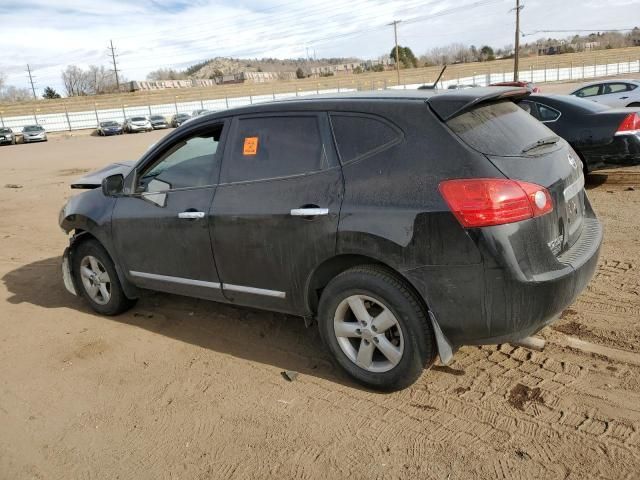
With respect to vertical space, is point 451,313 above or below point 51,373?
above

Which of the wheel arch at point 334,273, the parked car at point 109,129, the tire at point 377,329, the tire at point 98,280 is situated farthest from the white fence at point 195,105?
the tire at point 377,329

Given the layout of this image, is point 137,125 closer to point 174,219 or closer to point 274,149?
point 174,219

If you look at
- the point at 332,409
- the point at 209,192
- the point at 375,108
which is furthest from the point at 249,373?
the point at 375,108

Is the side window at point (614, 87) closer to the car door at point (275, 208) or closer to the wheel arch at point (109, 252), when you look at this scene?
the car door at point (275, 208)

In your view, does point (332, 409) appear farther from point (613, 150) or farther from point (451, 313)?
point (613, 150)

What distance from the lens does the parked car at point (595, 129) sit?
7324 millimetres

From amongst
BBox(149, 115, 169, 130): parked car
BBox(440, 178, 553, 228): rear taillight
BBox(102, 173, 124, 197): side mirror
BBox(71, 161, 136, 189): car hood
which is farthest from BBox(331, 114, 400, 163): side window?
BBox(149, 115, 169, 130): parked car

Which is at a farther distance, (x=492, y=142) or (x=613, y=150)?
(x=613, y=150)

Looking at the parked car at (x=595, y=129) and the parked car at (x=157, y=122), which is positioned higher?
the parked car at (x=595, y=129)

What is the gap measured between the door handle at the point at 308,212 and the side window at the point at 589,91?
16352 millimetres

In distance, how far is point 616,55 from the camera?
8231 centimetres

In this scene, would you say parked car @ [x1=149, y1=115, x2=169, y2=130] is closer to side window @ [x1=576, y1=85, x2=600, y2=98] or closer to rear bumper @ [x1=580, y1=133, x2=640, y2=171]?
side window @ [x1=576, y1=85, x2=600, y2=98]

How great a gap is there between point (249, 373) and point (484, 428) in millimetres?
1606

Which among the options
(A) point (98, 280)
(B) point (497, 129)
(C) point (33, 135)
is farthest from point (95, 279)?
(C) point (33, 135)
